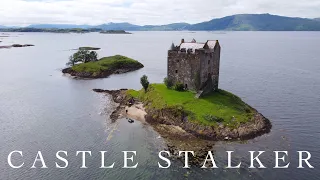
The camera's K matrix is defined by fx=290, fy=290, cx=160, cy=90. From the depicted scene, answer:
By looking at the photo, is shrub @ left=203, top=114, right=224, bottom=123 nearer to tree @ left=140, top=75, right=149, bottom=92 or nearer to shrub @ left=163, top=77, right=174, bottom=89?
shrub @ left=163, top=77, right=174, bottom=89

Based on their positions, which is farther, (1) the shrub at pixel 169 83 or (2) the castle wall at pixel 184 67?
(1) the shrub at pixel 169 83

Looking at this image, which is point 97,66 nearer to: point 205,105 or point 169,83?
point 169,83

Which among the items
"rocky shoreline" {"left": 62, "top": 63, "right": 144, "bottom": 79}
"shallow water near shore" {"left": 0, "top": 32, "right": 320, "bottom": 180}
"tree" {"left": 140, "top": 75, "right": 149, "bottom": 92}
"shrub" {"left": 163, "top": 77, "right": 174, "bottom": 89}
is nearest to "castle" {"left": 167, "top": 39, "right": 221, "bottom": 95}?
"shrub" {"left": 163, "top": 77, "right": 174, "bottom": 89}

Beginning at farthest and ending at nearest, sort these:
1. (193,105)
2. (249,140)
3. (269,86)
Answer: (269,86), (193,105), (249,140)

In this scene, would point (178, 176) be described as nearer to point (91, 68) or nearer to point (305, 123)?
point (305, 123)

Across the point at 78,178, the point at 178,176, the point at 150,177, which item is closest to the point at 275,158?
the point at 178,176

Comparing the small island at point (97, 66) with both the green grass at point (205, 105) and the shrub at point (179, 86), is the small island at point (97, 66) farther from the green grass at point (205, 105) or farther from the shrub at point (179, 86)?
the shrub at point (179, 86)

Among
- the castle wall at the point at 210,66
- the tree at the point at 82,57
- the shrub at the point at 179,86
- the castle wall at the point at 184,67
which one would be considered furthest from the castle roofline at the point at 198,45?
the tree at the point at 82,57
